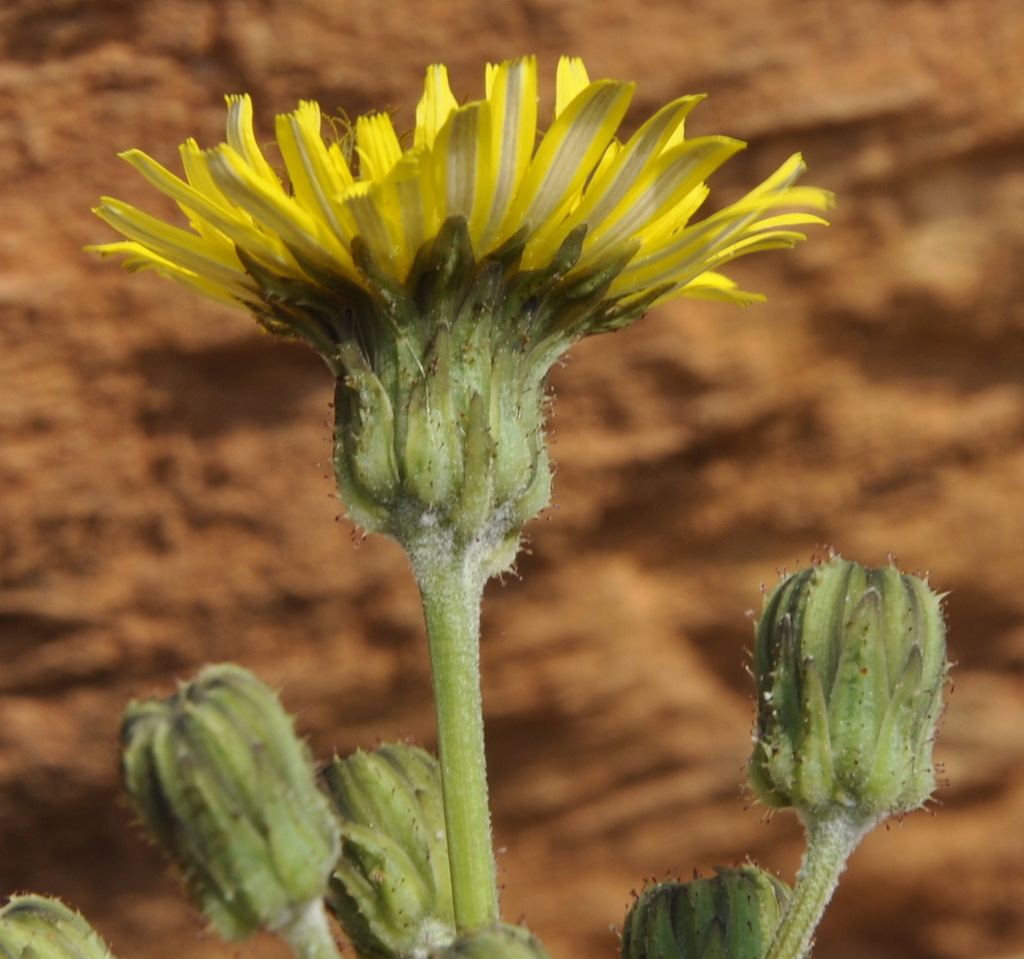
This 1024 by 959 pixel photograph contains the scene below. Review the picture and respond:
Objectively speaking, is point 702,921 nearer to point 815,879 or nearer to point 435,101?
point 815,879

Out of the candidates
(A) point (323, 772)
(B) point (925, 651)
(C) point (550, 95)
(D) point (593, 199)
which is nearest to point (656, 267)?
(D) point (593, 199)

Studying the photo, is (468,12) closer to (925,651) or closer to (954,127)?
(954,127)

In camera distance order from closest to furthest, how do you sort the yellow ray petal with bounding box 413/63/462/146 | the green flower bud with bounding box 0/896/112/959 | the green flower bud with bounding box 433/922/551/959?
the green flower bud with bounding box 433/922/551/959 → the green flower bud with bounding box 0/896/112/959 → the yellow ray petal with bounding box 413/63/462/146

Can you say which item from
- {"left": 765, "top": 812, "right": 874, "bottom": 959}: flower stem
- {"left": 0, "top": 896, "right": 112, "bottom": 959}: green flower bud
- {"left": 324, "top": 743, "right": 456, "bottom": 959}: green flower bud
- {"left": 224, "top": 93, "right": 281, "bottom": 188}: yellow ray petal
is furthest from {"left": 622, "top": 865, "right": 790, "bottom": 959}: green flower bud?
{"left": 224, "top": 93, "right": 281, "bottom": 188}: yellow ray petal

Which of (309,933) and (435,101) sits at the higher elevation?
(435,101)

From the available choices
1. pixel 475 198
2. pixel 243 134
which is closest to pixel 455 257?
pixel 475 198

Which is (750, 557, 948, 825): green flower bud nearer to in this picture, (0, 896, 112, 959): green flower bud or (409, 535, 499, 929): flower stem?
(409, 535, 499, 929): flower stem
